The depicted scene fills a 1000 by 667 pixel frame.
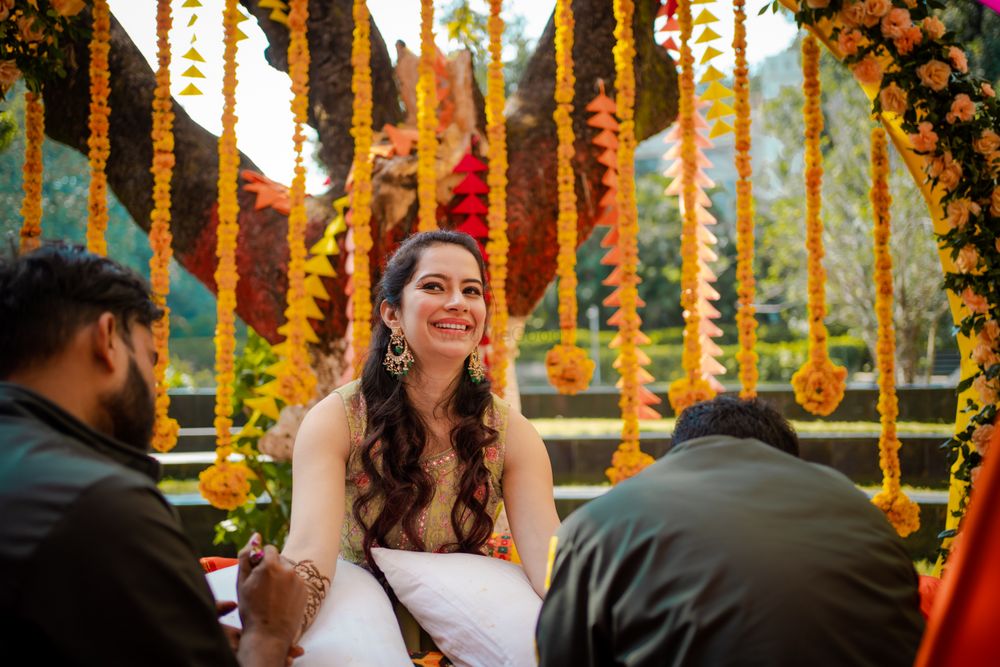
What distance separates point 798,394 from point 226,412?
178 centimetres

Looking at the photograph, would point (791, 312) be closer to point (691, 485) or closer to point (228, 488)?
point (228, 488)

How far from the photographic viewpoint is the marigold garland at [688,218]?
2.74 metres

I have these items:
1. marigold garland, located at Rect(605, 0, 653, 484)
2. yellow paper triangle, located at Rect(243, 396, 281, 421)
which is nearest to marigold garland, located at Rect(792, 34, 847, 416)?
marigold garland, located at Rect(605, 0, 653, 484)

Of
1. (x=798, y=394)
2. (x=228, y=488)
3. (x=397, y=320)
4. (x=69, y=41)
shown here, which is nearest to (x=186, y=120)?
(x=69, y=41)

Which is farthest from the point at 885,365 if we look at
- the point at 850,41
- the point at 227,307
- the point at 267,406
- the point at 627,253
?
the point at 267,406

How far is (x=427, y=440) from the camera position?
2.07 meters

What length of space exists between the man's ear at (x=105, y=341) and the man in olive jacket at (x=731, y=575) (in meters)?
0.64

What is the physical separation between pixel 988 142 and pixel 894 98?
0.86ft

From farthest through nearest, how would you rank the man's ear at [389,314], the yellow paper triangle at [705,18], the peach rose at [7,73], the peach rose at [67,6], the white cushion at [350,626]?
the yellow paper triangle at [705,18]
the peach rose at [67,6]
the peach rose at [7,73]
the man's ear at [389,314]
the white cushion at [350,626]

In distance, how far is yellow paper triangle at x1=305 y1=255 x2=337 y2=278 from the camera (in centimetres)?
313

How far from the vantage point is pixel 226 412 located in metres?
2.81

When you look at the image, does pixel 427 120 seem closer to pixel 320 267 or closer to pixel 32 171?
pixel 320 267

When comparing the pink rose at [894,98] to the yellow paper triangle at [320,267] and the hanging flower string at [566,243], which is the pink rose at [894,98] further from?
the yellow paper triangle at [320,267]

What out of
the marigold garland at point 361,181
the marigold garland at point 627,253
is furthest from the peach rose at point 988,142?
the marigold garland at point 361,181
